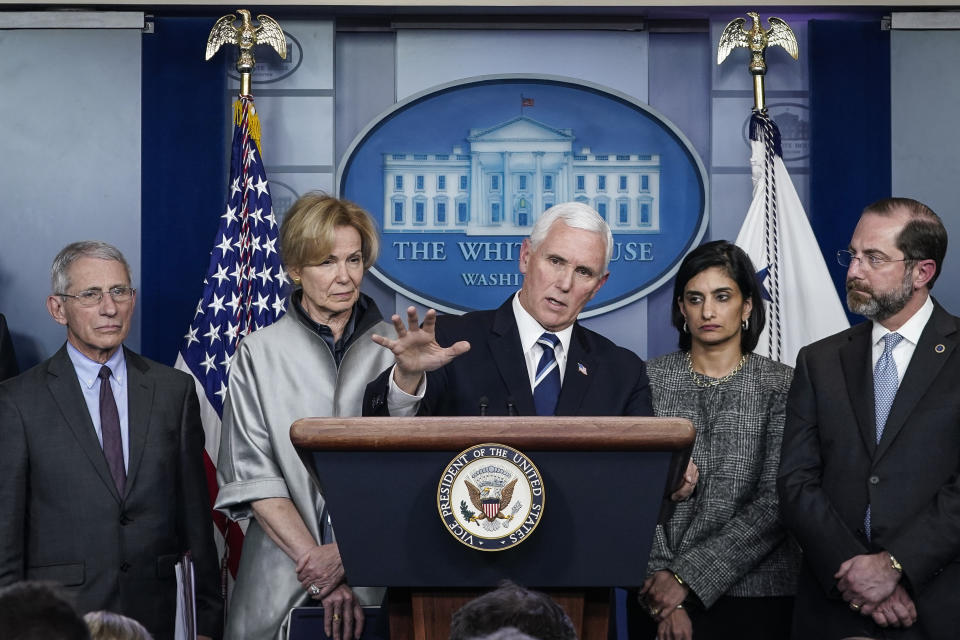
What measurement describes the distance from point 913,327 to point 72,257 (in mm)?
2328

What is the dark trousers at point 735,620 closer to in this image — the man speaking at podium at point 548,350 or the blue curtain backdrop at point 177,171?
the man speaking at podium at point 548,350

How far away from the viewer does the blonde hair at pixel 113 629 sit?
181 centimetres

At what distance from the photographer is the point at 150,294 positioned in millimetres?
4477

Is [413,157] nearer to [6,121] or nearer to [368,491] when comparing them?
[6,121]

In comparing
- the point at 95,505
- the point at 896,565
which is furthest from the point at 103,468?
the point at 896,565

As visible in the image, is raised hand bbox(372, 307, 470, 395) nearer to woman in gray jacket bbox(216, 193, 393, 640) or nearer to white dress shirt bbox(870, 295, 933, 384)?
woman in gray jacket bbox(216, 193, 393, 640)

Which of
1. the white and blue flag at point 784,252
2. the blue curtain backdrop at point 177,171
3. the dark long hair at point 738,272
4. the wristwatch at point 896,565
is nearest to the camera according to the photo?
the wristwatch at point 896,565

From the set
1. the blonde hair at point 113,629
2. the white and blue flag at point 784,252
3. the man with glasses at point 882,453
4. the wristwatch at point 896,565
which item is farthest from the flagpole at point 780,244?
the blonde hair at point 113,629

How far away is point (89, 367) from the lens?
342 cm

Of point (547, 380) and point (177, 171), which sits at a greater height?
point (177, 171)

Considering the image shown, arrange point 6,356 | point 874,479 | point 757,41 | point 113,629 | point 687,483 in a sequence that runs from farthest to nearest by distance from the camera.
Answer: point 757,41, point 6,356, point 874,479, point 687,483, point 113,629

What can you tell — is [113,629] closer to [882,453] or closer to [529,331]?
[529,331]

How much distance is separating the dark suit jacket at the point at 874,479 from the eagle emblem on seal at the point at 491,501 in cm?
131

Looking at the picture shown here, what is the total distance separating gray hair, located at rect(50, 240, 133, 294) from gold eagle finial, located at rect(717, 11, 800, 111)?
2.28 meters
